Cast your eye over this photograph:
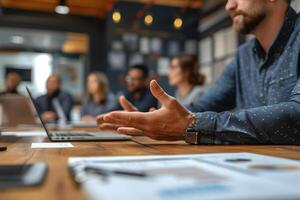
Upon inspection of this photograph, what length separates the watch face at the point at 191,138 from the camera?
89cm

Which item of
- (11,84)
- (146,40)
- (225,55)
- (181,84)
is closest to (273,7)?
(181,84)

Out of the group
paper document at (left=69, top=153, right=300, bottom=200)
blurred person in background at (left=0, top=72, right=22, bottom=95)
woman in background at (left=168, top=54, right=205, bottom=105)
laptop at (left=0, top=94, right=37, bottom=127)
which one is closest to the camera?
paper document at (left=69, top=153, right=300, bottom=200)

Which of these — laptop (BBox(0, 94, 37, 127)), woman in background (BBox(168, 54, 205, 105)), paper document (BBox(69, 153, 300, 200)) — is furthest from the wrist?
woman in background (BBox(168, 54, 205, 105))

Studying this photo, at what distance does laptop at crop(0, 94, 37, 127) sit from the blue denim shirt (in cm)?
124

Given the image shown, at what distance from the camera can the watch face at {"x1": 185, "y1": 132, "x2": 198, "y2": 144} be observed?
89 cm

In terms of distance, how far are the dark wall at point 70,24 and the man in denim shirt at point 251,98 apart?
12.3 ft

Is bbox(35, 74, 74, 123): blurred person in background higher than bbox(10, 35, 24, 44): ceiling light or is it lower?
lower

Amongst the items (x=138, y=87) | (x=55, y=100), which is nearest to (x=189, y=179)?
(x=138, y=87)

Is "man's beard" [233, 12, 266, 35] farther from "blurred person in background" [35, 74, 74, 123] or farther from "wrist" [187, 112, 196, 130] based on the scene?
"blurred person in background" [35, 74, 74, 123]

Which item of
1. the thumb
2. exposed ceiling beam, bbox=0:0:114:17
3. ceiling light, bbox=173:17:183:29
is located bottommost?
the thumb

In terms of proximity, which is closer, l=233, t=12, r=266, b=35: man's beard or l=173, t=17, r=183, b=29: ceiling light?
l=233, t=12, r=266, b=35: man's beard

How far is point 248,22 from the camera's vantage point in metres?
1.39

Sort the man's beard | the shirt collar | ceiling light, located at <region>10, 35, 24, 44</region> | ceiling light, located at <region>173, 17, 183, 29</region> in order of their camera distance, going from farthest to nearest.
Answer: ceiling light, located at <region>10, 35, 24, 44</region> → ceiling light, located at <region>173, 17, 183, 29</region> → the man's beard → the shirt collar

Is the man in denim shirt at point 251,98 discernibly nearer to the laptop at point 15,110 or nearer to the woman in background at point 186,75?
the laptop at point 15,110
